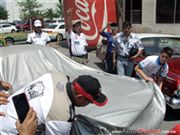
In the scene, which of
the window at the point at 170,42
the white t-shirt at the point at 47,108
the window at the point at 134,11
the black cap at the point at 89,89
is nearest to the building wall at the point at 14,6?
the window at the point at 134,11

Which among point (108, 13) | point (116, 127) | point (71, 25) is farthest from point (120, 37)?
point (108, 13)

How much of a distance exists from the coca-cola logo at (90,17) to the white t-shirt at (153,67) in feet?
36.4

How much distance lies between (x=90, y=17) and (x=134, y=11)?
Answer: 723 cm

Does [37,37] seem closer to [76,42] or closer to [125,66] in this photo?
[76,42]

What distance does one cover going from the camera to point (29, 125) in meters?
1.99

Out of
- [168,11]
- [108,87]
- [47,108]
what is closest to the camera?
A: [47,108]

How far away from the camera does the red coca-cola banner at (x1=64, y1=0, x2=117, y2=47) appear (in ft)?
51.3

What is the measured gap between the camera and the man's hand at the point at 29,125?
197 cm

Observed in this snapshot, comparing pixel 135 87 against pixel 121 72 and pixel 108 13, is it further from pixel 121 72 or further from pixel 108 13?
pixel 108 13

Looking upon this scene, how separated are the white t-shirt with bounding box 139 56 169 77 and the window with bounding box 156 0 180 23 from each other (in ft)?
49.7

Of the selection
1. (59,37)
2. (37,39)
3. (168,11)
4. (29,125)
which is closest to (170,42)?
(37,39)

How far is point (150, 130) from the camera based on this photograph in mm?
2709

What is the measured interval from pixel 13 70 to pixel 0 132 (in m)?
2.07

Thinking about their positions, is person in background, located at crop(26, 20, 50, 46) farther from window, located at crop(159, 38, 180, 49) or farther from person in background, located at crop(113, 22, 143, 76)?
window, located at crop(159, 38, 180, 49)
